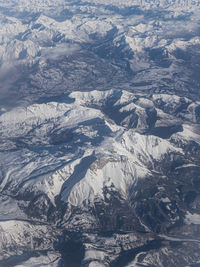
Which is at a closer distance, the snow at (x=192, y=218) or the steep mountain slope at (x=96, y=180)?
the steep mountain slope at (x=96, y=180)

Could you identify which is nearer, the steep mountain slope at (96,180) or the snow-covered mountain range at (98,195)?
the snow-covered mountain range at (98,195)

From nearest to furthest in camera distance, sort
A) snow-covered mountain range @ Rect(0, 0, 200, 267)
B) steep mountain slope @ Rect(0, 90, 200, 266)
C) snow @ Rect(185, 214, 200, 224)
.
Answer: snow-covered mountain range @ Rect(0, 0, 200, 267) → steep mountain slope @ Rect(0, 90, 200, 266) → snow @ Rect(185, 214, 200, 224)

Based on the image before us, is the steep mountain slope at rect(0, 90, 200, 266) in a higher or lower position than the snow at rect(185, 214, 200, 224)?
higher

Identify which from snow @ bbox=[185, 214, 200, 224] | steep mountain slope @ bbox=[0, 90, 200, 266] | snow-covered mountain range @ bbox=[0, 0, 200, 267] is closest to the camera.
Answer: snow-covered mountain range @ bbox=[0, 0, 200, 267]

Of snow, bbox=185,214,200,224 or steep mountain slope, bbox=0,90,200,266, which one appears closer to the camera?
steep mountain slope, bbox=0,90,200,266

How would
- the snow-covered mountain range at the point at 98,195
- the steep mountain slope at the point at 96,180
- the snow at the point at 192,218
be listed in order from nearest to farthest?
1. the snow-covered mountain range at the point at 98,195
2. the steep mountain slope at the point at 96,180
3. the snow at the point at 192,218

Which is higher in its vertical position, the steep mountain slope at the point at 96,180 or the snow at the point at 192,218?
the steep mountain slope at the point at 96,180

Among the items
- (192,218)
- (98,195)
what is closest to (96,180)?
(98,195)

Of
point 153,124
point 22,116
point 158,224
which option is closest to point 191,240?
point 158,224

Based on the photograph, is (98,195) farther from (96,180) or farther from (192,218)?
(192,218)

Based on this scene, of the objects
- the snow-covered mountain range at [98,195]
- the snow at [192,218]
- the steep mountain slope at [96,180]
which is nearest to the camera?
the snow-covered mountain range at [98,195]

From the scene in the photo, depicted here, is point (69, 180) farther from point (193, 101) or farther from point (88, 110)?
point (193, 101)
